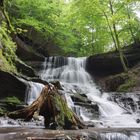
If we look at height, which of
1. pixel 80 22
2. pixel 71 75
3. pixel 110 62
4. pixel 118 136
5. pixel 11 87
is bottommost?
pixel 118 136

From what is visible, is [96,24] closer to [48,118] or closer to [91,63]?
[91,63]

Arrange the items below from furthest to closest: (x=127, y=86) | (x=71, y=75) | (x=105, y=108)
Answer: (x=71, y=75) < (x=127, y=86) < (x=105, y=108)

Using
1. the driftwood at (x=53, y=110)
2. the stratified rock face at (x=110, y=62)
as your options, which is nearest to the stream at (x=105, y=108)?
the driftwood at (x=53, y=110)

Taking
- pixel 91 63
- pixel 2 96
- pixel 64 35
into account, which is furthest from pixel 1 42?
pixel 64 35

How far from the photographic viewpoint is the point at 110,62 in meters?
25.7

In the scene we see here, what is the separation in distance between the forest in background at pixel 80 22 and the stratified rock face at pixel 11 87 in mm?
5425

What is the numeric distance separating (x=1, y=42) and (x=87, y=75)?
1070 cm

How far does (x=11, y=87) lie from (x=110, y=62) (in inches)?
492

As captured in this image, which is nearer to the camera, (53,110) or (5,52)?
(53,110)

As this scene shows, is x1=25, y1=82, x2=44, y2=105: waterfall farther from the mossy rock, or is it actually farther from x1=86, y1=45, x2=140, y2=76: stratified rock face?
x1=86, y1=45, x2=140, y2=76: stratified rock face

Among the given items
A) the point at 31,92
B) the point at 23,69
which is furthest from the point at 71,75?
the point at 31,92

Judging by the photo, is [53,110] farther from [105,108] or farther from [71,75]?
[71,75]

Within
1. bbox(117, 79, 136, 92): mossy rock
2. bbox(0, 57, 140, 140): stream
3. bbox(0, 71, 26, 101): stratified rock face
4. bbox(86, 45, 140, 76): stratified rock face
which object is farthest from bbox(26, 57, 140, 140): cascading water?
bbox(117, 79, 136, 92): mossy rock

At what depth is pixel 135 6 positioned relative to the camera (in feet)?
82.6
